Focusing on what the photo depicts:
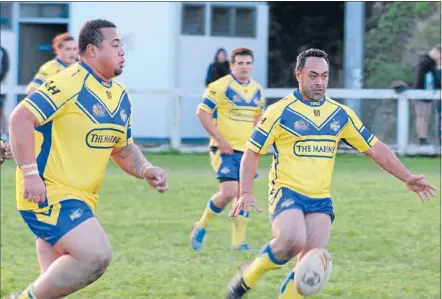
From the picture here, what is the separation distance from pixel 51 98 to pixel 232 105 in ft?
18.2

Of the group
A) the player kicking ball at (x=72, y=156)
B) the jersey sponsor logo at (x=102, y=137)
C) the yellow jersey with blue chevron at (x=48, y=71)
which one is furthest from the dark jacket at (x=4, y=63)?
the jersey sponsor logo at (x=102, y=137)

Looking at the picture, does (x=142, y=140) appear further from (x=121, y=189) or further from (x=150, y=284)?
(x=150, y=284)

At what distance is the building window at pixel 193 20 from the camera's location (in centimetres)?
2281

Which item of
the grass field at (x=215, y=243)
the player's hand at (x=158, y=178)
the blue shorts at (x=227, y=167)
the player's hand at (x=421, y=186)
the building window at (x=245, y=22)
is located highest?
the building window at (x=245, y=22)

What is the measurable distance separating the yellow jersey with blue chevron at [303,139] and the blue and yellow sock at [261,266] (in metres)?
0.47

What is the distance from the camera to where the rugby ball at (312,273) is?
698 centimetres

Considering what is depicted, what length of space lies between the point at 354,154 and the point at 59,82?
14408mm

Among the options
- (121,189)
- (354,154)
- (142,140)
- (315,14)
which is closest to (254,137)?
(121,189)

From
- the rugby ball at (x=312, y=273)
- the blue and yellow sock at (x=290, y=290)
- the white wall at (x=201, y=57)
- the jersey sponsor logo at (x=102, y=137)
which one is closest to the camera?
the jersey sponsor logo at (x=102, y=137)

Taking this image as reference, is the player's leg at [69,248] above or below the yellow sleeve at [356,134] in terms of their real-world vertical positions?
below

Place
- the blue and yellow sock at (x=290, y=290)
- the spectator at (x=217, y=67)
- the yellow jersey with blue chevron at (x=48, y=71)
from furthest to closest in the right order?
the spectator at (x=217, y=67) < the yellow jersey with blue chevron at (x=48, y=71) < the blue and yellow sock at (x=290, y=290)

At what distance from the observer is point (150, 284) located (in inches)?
346

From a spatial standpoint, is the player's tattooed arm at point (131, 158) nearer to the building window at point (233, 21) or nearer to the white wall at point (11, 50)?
the building window at point (233, 21)

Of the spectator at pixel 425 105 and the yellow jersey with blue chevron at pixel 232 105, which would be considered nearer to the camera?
the yellow jersey with blue chevron at pixel 232 105
